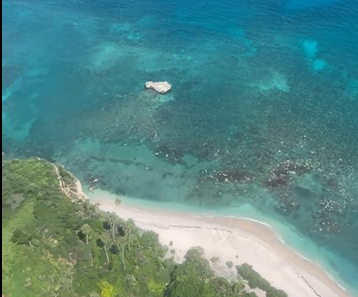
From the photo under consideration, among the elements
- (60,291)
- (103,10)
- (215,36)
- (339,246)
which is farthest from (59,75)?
(339,246)

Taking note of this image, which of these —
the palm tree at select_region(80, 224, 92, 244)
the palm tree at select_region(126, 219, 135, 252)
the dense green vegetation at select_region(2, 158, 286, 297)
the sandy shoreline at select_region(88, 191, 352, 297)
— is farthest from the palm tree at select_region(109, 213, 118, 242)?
the sandy shoreline at select_region(88, 191, 352, 297)

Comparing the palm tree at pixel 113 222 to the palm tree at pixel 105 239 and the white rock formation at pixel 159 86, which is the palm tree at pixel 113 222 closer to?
the palm tree at pixel 105 239

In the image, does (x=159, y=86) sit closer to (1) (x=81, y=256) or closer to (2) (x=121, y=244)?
(2) (x=121, y=244)

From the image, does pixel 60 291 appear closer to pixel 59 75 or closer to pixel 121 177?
pixel 121 177

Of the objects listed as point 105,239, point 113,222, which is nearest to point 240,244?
point 113,222

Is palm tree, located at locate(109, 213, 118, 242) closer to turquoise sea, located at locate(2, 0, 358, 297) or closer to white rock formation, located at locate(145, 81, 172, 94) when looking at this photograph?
turquoise sea, located at locate(2, 0, 358, 297)

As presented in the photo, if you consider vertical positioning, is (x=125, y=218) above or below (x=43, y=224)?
below
